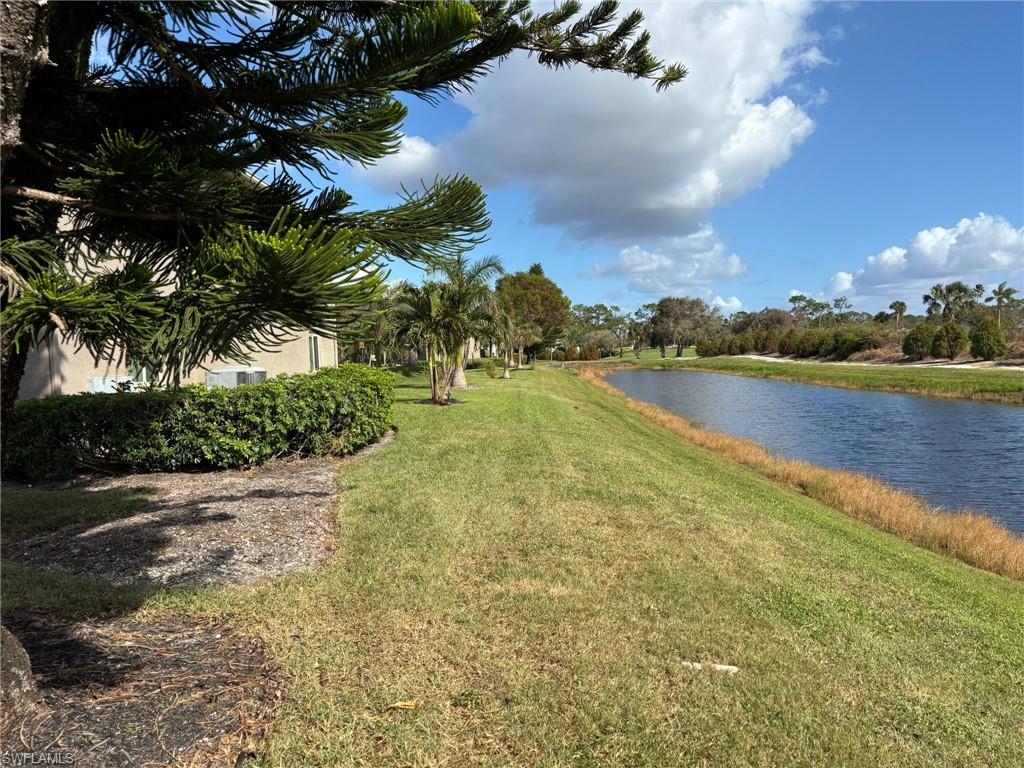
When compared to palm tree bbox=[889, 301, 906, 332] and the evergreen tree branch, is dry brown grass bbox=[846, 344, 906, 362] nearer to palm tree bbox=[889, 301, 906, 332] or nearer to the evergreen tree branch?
palm tree bbox=[889, 301, 906, 332]

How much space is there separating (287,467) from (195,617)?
511 centimetres

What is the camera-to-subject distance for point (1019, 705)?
3.52m

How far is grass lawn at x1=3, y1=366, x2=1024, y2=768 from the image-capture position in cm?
290

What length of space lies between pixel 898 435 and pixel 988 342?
3524 centimetres

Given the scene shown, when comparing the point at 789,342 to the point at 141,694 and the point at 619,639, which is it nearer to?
the point at 619,639

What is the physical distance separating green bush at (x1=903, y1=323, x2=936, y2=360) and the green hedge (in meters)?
58.8

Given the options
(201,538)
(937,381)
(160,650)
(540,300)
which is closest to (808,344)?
(540,300)

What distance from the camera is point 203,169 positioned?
2.34 m

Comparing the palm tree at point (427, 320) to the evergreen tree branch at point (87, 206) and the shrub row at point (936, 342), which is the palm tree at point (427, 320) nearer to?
the evergreen tree branch at point (87, 206)

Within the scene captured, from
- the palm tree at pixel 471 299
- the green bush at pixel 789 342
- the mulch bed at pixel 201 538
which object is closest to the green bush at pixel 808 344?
the green bush at pixel 789 342

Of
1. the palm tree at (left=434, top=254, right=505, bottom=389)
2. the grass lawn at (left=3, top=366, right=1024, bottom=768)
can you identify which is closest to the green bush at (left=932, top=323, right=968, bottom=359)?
the palm tree at (left=434, top=254, right=505, bottom=389)

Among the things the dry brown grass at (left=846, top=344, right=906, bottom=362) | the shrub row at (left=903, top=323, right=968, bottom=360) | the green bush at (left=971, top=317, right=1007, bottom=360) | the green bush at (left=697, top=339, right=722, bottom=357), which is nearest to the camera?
the green bush at (left=971, top=317, right=1007, bottom=360)

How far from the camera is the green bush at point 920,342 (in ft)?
174

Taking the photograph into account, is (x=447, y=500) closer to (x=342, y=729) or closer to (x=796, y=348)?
(x=342, y=729)
